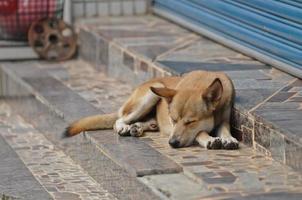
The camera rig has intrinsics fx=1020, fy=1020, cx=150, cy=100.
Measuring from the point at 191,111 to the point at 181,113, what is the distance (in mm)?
67

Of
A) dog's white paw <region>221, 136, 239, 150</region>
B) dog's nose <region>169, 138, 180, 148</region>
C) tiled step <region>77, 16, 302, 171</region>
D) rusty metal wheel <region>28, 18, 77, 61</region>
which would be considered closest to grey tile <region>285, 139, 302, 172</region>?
tiled step <region>77, 16, 302, 171</region>

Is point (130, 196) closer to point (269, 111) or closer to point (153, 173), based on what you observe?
point (153, 173)

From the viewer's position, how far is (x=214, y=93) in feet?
22.1

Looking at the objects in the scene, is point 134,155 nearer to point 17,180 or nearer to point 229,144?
point 229,144

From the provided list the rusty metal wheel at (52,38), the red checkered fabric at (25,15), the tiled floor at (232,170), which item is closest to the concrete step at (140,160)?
the tiled floor at (232,170)

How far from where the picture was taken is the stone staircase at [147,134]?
6.14 meters

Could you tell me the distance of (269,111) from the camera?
679cm

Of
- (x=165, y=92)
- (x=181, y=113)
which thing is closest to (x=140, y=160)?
(x=181, y=113)

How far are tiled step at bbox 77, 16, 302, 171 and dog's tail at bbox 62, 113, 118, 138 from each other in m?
0.80

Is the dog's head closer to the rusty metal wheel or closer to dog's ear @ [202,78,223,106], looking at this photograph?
dog's ear @ [202,78,223,106]

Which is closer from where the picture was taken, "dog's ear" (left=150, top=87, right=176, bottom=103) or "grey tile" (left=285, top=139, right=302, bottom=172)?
"grey tile" (left=285, top=139, right=302, bottom=172)

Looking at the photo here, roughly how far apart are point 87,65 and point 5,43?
91 cm

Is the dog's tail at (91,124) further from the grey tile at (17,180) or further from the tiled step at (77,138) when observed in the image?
the grey tile at (17,180)

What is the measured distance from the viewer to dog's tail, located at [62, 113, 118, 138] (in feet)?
24.2
